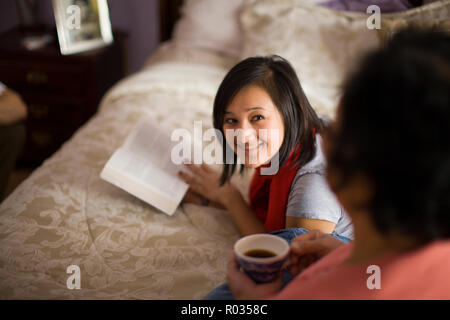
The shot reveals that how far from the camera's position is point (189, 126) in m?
1.54

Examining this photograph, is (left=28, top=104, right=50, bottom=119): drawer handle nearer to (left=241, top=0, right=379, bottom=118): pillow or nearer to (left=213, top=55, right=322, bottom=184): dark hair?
(left=241, top=0, right=379, bottom=118): pillow

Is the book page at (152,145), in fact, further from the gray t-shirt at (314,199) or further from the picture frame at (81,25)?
the picture frame at (81,25)

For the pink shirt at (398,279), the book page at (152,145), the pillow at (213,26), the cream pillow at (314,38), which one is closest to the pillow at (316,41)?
the cream pillow at (314,38)

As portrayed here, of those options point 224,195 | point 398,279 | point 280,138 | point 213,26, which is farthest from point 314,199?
point 213,26

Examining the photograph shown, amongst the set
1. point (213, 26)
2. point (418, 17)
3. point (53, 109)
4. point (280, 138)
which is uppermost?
point (213, 26)

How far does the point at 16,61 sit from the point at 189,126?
3.95 ft

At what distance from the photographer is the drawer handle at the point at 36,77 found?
223 centimetres

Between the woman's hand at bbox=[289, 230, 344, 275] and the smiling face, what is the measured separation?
11.0 inches

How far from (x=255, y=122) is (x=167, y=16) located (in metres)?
1.67

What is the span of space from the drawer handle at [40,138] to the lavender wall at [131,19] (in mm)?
739

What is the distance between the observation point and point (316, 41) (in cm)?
168

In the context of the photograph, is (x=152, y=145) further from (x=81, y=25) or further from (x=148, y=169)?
(x=81, y=25)

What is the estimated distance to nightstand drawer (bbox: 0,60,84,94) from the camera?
2213 mm
